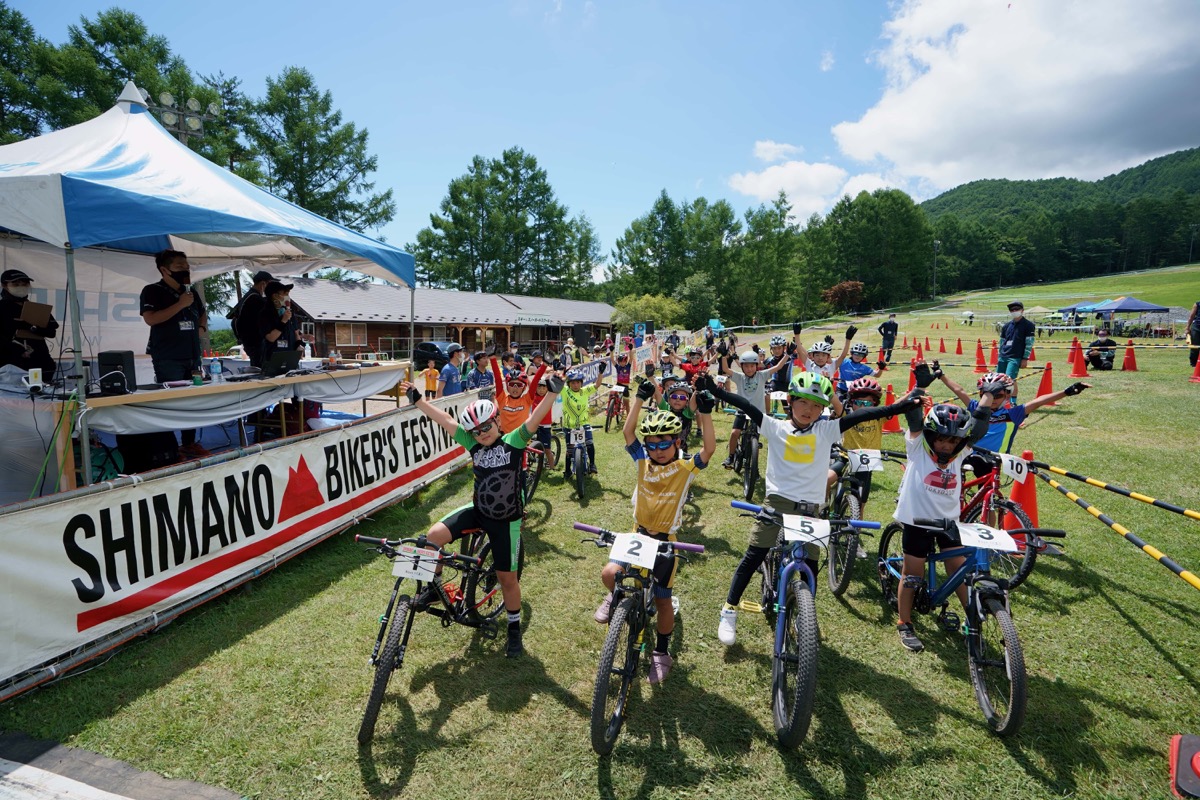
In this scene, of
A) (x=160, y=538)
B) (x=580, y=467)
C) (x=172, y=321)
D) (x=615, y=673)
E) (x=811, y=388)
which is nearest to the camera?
(x=615, y=673)

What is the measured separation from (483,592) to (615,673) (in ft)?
6.27

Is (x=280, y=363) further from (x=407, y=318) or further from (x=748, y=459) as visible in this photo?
(x=407, y=318)

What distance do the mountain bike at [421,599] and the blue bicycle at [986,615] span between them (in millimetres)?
3688

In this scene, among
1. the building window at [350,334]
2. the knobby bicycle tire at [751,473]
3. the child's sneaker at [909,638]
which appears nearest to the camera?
the child's sneaker at [909,638]

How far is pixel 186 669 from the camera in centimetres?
437

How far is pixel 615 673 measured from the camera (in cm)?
353

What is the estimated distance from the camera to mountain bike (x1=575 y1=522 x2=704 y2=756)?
337 cm

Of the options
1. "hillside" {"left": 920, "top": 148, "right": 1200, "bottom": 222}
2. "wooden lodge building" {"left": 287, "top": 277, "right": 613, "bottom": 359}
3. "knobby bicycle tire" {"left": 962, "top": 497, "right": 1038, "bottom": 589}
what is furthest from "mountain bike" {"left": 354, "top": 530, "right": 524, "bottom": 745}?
"hillside" {"left": 920, "top": 148, "right": 1200, "bottom": 222}

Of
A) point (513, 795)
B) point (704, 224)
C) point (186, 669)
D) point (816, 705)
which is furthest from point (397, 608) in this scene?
point (704, 224)

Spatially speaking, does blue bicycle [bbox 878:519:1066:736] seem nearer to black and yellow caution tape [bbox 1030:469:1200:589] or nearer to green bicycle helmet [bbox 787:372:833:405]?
black and yellow caution tape [bbox 1030:469:1200:589]

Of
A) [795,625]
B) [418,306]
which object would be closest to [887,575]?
[795,625]

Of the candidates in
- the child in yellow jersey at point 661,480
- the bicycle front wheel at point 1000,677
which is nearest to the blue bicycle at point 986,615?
the bicycle front wheel at point 1000,677

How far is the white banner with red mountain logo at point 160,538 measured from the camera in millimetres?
3936

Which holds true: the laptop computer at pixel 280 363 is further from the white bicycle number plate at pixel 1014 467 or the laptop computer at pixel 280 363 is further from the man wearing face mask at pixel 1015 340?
the man wearing face mask at pixel 1015 340
